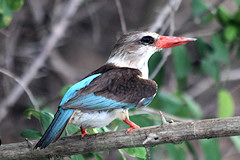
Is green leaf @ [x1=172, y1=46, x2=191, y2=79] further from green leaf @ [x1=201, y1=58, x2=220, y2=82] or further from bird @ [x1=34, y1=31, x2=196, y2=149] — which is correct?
bird @ [x1=34, y1=31, x2=196, y2=149]

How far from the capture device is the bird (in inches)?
115

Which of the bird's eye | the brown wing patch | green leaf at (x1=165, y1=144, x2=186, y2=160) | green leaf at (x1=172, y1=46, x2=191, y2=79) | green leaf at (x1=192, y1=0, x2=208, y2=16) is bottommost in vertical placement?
green leaf at (x1=165, y1=144, x2=186, y2=160)

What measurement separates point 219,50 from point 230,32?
236 mm

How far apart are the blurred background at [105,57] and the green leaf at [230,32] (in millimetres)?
11

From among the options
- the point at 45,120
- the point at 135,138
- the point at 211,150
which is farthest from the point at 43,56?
the point at 135,138

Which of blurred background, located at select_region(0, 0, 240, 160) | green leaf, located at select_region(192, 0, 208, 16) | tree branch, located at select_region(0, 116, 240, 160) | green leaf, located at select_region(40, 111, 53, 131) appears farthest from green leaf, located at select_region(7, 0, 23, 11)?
green leaf, located at select_region(192, 0, 208, 16)

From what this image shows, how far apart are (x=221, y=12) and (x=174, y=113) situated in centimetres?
128

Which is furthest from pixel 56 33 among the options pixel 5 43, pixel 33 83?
pixel 33 83

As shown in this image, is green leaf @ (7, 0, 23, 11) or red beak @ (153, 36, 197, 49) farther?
green leaf @ (7, 0, 23, 11)

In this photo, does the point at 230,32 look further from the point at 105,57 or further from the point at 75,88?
the point at 105,57

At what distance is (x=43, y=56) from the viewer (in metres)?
5.46

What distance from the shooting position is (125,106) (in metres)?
3.18

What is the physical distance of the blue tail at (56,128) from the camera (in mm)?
2781

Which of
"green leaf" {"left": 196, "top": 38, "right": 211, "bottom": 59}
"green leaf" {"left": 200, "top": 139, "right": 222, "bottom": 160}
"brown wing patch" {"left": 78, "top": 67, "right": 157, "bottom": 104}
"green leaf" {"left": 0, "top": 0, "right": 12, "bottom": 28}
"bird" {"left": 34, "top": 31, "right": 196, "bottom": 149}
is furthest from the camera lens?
"green leaf" {"left": 196, "top": 38, "right": 211, "bottom": 59}
